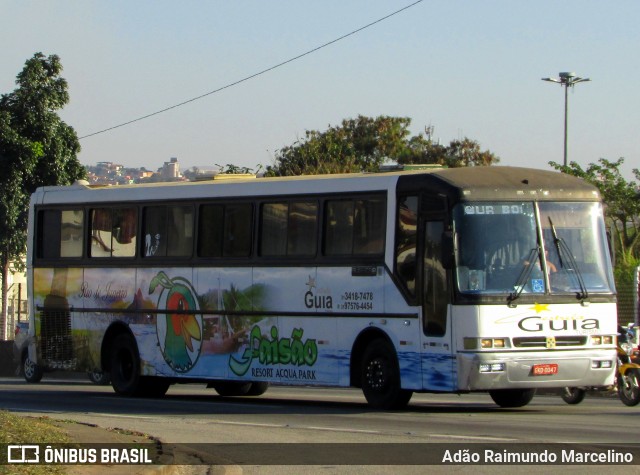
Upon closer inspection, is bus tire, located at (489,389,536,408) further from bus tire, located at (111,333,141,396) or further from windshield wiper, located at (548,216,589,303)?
bus tire, located at (111,333,141,396)

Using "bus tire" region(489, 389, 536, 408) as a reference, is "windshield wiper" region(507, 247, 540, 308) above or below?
above

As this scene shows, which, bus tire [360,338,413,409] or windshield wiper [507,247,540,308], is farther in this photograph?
bus tire [360,338,413,409]

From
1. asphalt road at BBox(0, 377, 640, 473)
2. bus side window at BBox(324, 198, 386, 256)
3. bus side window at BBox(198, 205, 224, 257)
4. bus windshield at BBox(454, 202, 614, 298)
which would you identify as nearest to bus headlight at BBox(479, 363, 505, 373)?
asphalt road at BBox(0, 377, 640, 473)

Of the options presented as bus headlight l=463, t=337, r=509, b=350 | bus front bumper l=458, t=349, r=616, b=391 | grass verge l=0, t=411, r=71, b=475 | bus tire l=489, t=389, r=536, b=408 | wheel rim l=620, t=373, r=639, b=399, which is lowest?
grass verge l=0, t=411, r=71, b=475

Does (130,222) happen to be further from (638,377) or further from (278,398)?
(638,377)

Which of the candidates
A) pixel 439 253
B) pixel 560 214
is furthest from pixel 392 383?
pixel 560 214

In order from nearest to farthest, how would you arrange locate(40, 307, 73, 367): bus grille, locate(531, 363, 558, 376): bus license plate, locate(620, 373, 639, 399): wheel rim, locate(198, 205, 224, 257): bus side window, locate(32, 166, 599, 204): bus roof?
1. locate(531, 363, 558, 376): bus license plate
2. locate(32, 166, 599, 204): bus roof
3. locate(620, 373, 639, 399): wheel rim
4. locate(198, 205, 224, 257): bus side window
5. locate(40, 307, 73, 367): bus grille

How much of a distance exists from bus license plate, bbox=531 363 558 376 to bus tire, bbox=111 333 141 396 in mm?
8153

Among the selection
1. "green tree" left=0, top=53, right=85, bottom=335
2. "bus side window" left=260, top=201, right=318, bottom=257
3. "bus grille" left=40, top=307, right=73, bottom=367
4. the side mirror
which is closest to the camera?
the side mirror

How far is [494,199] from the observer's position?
1744 centimetres

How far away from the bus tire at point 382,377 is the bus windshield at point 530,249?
68.9 inches

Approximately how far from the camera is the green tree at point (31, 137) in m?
37.6

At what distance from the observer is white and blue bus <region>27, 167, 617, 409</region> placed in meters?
17.0

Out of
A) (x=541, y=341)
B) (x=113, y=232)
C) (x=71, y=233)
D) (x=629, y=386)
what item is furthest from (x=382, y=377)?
(x=71, y=233)
